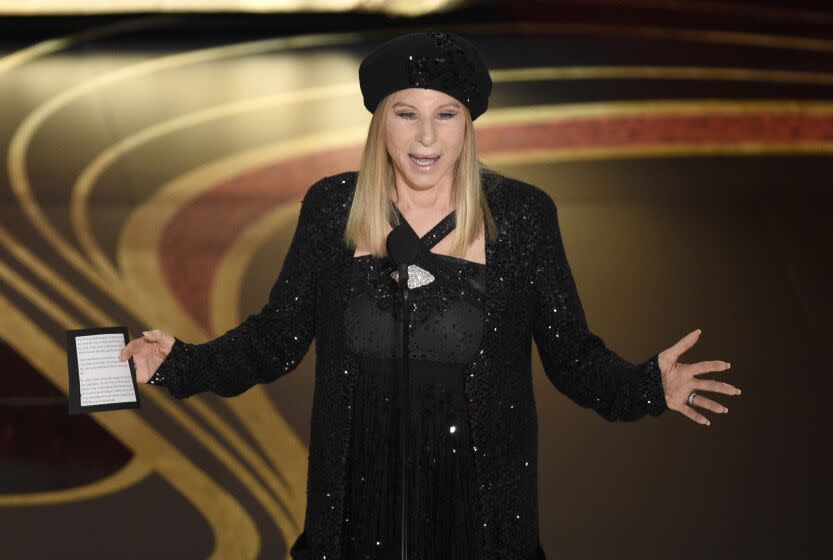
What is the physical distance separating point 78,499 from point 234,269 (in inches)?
54.0

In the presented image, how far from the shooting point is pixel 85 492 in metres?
3.31

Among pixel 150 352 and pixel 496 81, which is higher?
pixel 496 81

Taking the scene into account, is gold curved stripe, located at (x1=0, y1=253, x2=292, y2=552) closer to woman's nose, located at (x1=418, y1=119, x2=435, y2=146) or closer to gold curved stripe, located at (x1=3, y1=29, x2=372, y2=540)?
gold curved stripe, located at (x1=3, y1=29, x2=372, y2=540)

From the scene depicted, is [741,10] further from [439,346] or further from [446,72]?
[439,346]

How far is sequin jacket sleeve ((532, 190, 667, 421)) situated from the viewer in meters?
1.85

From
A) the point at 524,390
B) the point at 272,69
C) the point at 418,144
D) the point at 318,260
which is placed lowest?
the point at 524,390

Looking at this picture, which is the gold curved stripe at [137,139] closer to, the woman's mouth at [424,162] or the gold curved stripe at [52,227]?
the gold curved stripe at [52,227]

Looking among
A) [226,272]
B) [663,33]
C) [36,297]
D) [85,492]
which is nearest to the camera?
[85,492]

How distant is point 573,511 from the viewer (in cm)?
322

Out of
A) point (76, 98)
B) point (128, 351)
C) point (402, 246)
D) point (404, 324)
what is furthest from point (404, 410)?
point (76, 98)

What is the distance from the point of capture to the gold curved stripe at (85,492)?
3.28 m

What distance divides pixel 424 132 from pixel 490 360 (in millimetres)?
346

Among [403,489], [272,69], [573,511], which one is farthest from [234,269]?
[403,489]

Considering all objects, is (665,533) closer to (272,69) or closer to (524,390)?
(524,390)
